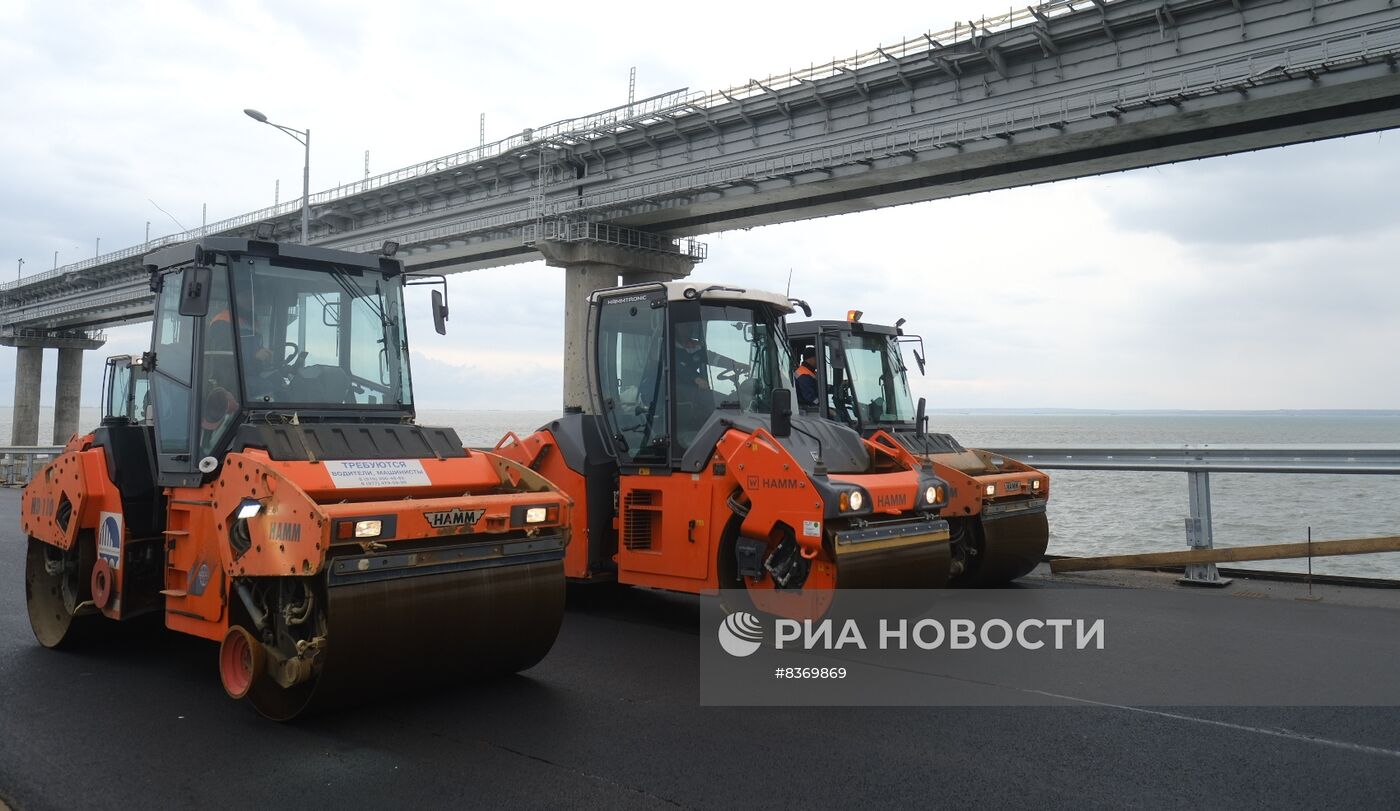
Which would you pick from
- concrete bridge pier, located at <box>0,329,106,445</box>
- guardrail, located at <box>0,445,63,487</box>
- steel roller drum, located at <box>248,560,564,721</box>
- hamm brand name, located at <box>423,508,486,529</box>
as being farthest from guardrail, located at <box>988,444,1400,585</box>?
concrete bridge pier, located at <box>0,329,106,445</box>

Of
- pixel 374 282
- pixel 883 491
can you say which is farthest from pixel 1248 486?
pixel 374 282

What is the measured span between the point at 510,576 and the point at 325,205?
3759 centimetres

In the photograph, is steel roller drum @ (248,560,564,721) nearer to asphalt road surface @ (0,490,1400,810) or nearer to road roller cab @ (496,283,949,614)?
asphalt road surface @ (0,490,1400,810)

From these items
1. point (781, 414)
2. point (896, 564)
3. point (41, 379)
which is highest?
point (41, 379)

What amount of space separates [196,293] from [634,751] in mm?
3532

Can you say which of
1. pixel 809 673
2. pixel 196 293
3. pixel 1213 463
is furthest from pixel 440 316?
pixel 1213 463

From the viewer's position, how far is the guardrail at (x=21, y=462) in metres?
25.7

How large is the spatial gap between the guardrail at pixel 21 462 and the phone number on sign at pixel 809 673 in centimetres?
2506

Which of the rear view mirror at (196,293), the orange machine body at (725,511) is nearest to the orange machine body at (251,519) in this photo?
the rear view mirror at (196,293)

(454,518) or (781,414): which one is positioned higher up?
(781,414)

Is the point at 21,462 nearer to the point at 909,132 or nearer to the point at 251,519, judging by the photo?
the point at 909,132

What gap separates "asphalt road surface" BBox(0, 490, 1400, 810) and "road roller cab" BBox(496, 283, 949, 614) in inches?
54.8

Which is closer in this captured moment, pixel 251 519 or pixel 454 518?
pixel 251 519

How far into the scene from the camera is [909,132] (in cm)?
2327
